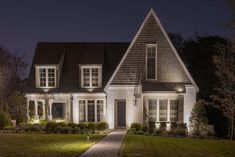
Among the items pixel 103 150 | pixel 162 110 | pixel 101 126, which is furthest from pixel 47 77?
pixel 103 150

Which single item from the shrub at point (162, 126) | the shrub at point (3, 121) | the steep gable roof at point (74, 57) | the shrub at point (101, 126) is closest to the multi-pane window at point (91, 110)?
the steep gable roof at point (74, 57)

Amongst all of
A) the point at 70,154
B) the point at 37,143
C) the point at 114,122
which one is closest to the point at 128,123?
the point at 114,122

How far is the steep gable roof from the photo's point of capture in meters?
40.0

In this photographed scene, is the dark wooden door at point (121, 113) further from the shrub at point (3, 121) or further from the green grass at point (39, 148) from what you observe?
the green grass at point (39, 148)

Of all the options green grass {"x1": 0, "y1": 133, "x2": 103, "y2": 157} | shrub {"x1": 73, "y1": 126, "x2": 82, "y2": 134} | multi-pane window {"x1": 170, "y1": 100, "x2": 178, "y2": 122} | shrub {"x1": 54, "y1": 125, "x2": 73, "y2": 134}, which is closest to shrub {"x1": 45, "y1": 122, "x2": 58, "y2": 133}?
shrub {"x1": 54, "y1": 125, "x2": 73, "y2": 134}

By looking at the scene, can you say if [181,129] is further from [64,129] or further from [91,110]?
[64,129]

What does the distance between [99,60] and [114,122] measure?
236 inches

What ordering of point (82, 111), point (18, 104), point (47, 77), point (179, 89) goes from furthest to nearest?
point (18, 104), point (47, 77), point (82, 111), point (179, 89)

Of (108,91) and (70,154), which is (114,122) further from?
(70,154)

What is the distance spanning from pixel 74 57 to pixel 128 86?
24.8ft

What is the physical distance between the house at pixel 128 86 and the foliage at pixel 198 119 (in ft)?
5.04

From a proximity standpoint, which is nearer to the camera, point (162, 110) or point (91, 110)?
point (162, 110)

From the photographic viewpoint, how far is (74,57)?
42.1 meters

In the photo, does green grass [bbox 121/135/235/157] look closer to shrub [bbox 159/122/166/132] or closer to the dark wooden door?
shrub [bbox 159/122/166/132]
